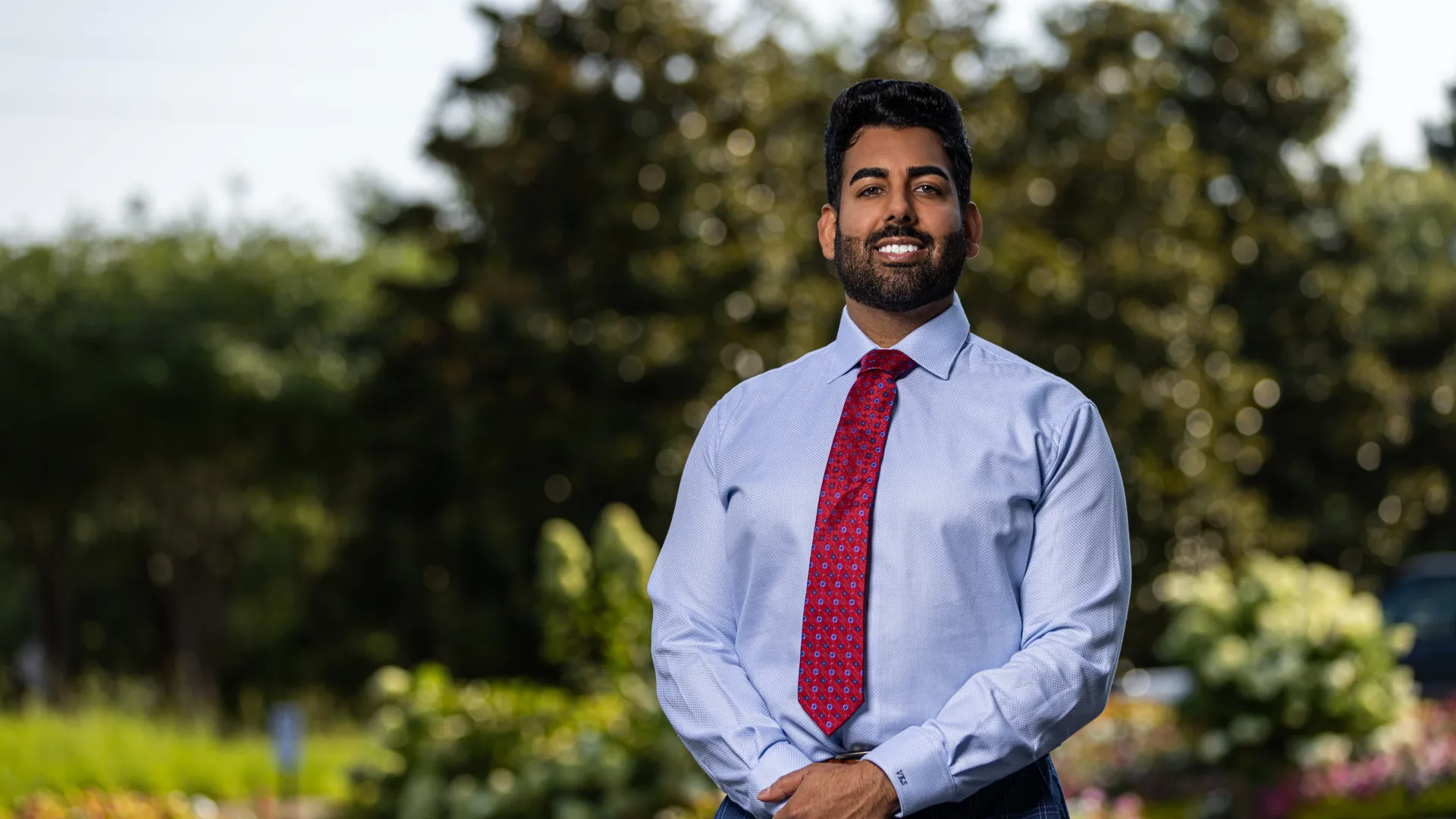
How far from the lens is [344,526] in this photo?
2722 centimetres

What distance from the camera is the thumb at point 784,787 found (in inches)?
95.1

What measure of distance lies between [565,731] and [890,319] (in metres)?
6.48

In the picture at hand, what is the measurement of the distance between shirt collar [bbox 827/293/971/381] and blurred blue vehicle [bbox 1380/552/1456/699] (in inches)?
416

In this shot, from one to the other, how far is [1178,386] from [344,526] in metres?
13.1

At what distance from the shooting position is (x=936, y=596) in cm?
249

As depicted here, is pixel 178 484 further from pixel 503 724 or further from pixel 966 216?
pixel 966 216

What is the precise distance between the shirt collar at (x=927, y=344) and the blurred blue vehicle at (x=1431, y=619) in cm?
1056

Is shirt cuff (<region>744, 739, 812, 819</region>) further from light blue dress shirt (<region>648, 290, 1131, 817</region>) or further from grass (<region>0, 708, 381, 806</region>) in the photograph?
grass (<region>0, 708, 381, 806</region>)

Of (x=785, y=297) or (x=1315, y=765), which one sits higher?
(x=785, y=297)

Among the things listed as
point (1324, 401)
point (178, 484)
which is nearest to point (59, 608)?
point (178, 484)

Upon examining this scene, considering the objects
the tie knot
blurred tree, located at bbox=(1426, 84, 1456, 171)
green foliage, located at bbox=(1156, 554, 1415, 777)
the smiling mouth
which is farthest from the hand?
blurred tree, located at bbox=(1426, 84, 1456, 171)

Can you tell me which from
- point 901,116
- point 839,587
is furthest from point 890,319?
point 839,587

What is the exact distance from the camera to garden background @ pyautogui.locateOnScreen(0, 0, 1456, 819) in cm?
952

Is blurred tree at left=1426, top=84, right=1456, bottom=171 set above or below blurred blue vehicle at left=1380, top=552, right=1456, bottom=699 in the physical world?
above
